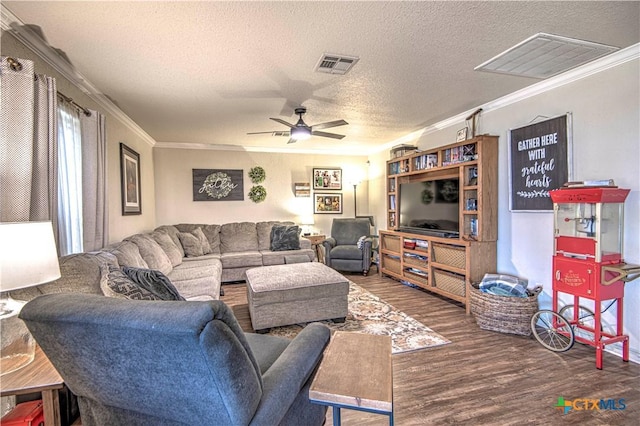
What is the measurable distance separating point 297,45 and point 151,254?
2.63 m

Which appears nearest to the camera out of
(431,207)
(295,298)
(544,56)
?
(544,56)

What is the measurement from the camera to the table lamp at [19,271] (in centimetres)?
126

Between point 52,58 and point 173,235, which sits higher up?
point 52,58

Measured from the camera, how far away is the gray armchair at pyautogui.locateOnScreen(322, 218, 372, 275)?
5227 millimetres

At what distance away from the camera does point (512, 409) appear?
1.85m

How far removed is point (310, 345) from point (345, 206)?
17.2 feet

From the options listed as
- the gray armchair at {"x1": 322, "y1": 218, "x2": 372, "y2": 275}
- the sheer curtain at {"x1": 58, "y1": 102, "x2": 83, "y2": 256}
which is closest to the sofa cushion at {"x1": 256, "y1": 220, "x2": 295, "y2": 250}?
the gray armchair at {"x1": 322, "y1": 218, "x2": 372, "y2": 275}

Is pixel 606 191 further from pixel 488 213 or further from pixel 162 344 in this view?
pixel 162 344

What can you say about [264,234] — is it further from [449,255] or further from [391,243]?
[449,255]

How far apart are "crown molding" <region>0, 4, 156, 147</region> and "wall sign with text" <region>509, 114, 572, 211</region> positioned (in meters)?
4.24

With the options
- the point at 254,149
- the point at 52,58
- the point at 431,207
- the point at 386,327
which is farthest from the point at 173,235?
the point at 431,207

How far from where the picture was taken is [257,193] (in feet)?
19.5

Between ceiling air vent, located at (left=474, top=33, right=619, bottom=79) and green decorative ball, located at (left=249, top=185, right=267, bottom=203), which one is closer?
ceiling air vent, located at (left=474, top=33, right=619, bottom=79)

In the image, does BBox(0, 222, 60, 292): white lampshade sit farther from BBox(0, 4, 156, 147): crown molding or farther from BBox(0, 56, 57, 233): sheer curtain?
BBox(0, 4, 156, 147): crown molding
